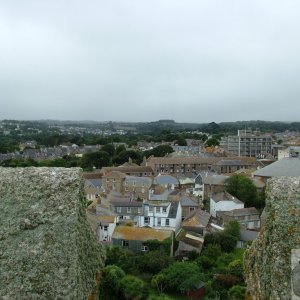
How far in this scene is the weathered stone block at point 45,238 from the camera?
116 inches

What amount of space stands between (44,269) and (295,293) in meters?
1.65

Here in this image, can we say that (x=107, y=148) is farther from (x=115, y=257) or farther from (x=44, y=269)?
(x=44, y=269)

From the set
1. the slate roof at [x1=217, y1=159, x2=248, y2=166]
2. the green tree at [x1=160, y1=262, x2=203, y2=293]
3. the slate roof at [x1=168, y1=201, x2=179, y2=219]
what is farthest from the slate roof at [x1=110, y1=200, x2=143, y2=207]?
the slate roof at [x1=217, y1=159, x2=248, y2=166]

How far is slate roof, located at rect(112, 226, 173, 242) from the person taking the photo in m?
26.3

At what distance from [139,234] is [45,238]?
78.7 feet

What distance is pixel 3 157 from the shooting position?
80.9 metres

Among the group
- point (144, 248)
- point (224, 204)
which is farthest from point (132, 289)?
point (224, 204)

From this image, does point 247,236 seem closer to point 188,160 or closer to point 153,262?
point 153,262

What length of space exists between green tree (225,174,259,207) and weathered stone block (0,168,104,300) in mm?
37276

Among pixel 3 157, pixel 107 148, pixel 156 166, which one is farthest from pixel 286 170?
pixel 3 157

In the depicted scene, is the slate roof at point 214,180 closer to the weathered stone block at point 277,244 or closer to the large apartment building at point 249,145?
the weathered stone block at point 277,244

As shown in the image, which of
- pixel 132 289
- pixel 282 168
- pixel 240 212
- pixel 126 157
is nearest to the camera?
pixel 132 289

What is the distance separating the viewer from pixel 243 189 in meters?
40.2

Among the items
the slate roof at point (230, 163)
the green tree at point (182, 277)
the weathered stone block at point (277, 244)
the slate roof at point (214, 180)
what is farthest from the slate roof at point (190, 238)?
the slate roof at point (230, 163)
